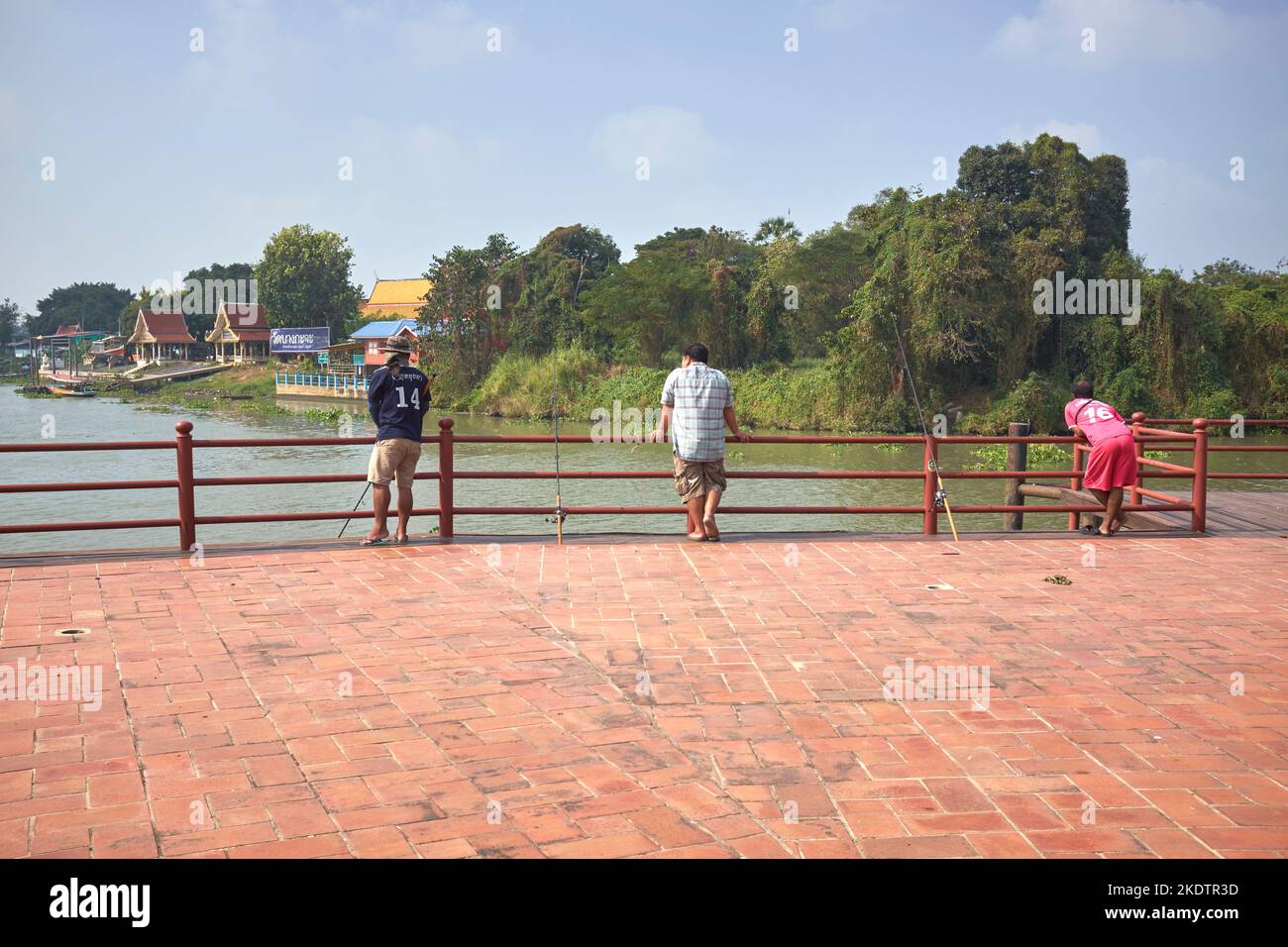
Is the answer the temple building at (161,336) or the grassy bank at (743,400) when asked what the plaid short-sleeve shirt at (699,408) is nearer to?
the grassy bank at (743,400)

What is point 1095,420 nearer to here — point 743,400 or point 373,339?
point 743,400

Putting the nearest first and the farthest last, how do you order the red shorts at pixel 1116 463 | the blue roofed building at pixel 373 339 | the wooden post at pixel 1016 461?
the red shorts at pixel 1116 463
the wooden post at pixel 1016 461
the blue roofed building at pixel 373 339

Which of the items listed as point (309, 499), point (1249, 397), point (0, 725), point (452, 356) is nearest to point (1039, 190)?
point (1249, 397)

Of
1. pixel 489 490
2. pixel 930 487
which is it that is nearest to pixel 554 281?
pixel 489 490

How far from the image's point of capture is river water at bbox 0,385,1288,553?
22.8 meters

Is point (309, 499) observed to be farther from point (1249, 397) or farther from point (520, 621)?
point (1249, 397)

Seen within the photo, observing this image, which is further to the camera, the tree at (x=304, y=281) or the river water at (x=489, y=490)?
the tree at (x=304, y=281)

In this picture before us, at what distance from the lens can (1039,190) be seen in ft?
129

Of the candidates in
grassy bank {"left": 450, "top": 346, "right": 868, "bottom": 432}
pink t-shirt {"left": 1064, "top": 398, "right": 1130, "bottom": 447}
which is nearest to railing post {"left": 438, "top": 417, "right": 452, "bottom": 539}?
pink t-shirt {"left": 1064, "top": 398, "right": 1130, "bottom": 447}

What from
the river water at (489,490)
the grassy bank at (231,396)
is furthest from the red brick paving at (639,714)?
the grassy bank at (231,396)

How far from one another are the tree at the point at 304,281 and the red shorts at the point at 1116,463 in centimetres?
8674

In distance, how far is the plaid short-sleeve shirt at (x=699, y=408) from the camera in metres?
9.23

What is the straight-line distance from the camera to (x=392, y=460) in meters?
9.27

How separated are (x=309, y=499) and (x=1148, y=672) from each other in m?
24.6
